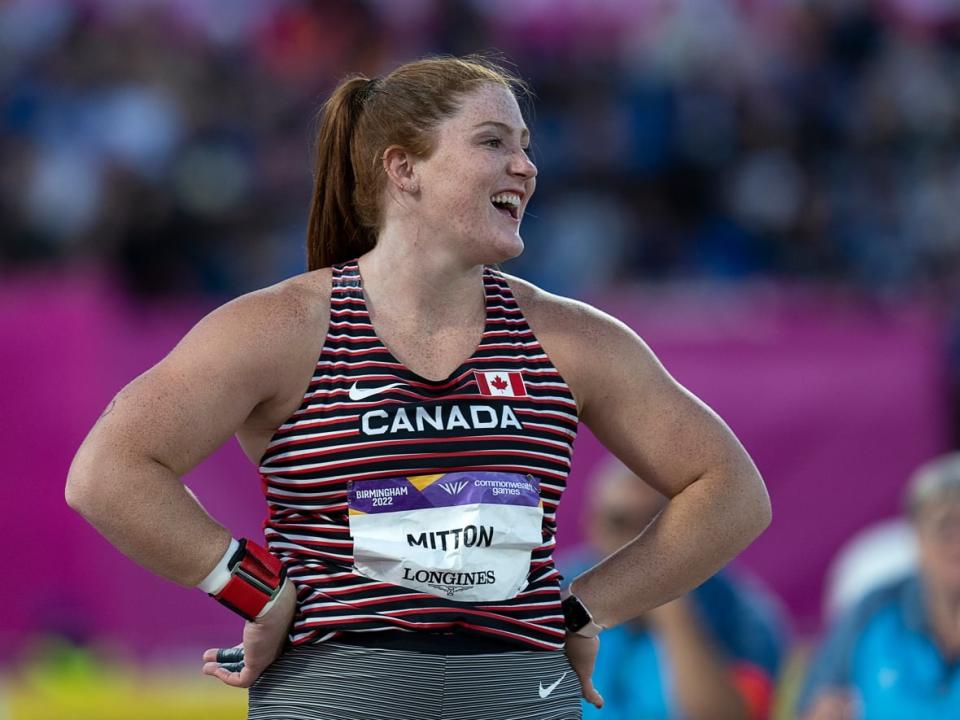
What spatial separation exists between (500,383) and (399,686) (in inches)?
20.7

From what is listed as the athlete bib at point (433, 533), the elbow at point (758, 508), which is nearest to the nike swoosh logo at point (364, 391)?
the athlete bib at point (433, 533)

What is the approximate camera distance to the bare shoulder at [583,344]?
290cm

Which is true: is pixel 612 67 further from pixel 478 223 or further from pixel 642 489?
pixel 478 223

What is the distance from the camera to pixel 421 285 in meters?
2.89

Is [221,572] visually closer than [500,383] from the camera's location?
Yes

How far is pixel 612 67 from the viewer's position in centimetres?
1132

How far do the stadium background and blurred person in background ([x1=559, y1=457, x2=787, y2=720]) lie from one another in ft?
7.48

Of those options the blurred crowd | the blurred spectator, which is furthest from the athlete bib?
the blurred crowd

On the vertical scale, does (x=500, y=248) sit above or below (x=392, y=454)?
above

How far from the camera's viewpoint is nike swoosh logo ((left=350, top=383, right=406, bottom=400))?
2.72 m

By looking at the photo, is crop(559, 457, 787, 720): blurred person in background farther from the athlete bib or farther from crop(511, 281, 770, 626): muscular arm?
the athlete bib

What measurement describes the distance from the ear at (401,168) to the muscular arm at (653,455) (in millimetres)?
284

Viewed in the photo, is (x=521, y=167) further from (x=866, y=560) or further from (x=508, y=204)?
(x=866, y=560)

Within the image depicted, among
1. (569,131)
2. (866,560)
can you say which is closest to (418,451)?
(866,560)
